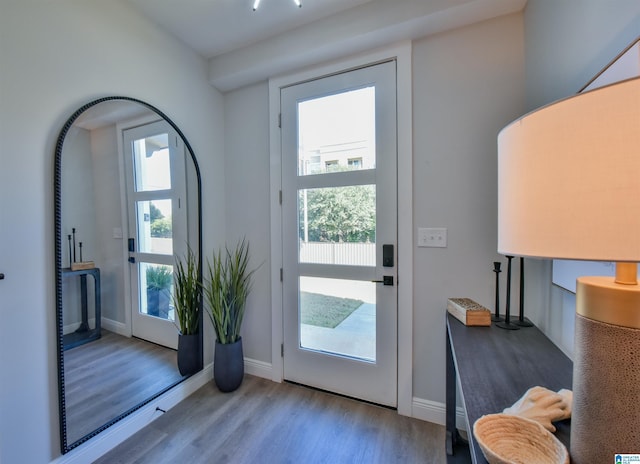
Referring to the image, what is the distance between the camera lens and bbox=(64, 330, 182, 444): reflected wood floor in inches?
56.0

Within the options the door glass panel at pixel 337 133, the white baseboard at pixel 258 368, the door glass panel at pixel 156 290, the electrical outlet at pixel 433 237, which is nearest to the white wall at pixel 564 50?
the electrical outlet at pixel 433 237

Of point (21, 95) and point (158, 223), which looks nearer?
point (21, 95)

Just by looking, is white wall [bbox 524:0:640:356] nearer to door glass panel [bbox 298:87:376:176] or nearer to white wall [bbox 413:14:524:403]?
white wall [bbox 413:14:524:403]

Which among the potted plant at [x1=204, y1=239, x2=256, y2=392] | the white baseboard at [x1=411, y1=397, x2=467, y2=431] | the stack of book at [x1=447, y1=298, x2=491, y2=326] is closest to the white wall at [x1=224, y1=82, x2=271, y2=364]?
the potted plant at [x1=204, y1=239, x2=256, y2=392]

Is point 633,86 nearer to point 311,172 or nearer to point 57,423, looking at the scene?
point 311,172

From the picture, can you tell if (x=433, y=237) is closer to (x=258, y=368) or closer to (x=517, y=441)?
(x=517, y=441)

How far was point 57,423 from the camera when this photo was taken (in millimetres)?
1351

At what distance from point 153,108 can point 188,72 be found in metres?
0.50

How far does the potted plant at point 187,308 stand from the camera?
201 centimetres

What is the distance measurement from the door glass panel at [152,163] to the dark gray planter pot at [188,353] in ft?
3.69

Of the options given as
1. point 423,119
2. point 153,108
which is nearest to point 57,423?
point 153,108

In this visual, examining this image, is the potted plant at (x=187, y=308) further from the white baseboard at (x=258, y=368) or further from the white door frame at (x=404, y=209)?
the white door frame at (x=404, y=209)

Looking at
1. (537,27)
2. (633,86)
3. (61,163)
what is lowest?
(633,86)

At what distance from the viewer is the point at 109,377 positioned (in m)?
1.61
